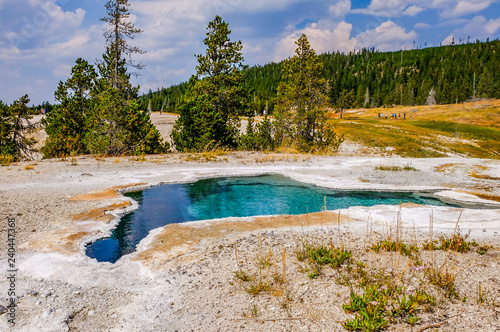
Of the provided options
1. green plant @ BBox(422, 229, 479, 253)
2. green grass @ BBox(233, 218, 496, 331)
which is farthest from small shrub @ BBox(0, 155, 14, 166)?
green plant @ BBox(422, 229, 479, 253)

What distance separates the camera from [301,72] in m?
25.1

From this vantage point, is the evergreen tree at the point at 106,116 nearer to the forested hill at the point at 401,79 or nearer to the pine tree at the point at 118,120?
the pine tree at the point at 118,120

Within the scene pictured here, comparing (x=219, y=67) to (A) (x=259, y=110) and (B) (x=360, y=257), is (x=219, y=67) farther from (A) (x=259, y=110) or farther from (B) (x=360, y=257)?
(A) (x=259, y=110)

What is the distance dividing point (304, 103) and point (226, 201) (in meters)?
15.8

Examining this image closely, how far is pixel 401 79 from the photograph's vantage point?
130500 mm

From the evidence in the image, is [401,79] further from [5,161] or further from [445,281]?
[445,281]

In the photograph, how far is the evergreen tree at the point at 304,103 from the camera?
24.6 meters

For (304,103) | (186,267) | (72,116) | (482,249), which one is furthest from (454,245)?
(72,116)

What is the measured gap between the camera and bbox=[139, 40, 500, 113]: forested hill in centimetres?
10438

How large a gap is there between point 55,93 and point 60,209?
21118 millimetres

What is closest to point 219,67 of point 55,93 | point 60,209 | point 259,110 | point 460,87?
point 55,93

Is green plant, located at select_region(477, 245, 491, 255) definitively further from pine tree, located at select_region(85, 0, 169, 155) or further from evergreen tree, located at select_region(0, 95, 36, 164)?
evergreen tree, located at select_region(0, 95, 36, 164)

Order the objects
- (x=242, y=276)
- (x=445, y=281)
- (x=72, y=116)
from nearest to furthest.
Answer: (x=445, y=281), (x=242, y=276), (x=72, y=116)

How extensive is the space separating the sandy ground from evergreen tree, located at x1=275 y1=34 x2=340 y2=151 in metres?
14.2
